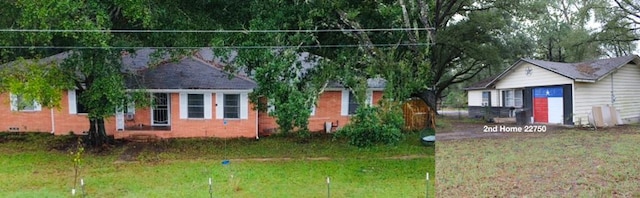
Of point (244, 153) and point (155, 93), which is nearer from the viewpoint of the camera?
point (244, 153)

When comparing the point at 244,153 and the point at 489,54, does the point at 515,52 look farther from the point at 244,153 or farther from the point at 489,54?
the point at 244,153

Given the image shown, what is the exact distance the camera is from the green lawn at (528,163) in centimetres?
298

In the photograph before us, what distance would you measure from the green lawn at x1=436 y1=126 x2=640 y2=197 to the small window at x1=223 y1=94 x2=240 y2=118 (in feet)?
37.2

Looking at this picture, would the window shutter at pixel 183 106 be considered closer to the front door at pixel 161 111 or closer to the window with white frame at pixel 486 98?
the front door at pixel 161 111

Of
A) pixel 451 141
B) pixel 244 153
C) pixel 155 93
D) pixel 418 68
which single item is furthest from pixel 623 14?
pixel 155 93

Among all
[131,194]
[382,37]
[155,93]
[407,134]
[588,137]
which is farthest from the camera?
[155,93]

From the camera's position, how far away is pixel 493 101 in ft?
9.85

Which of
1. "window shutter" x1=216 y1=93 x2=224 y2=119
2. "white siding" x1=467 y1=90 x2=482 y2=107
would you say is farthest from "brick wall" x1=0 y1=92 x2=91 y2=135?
"white siding" x1=467 y1=90 x2=482 y2=107

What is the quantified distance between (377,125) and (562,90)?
5608mm

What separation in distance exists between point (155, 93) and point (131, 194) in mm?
6935

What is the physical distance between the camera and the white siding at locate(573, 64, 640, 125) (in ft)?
8.99

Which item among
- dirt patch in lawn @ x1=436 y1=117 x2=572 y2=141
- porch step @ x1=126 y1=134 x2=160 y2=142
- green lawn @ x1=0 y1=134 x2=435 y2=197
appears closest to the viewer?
dirt patch in lawn @ x1=436 y1=117 x2=572 y2=141

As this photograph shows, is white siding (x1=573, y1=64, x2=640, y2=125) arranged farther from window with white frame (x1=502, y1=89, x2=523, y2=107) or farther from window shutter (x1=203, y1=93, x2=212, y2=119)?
window shutter (x1=203, y1=93, x2=212, y2=119)

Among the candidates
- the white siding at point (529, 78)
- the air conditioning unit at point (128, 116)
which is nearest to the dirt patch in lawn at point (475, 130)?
the white siding at point (529, 78)
